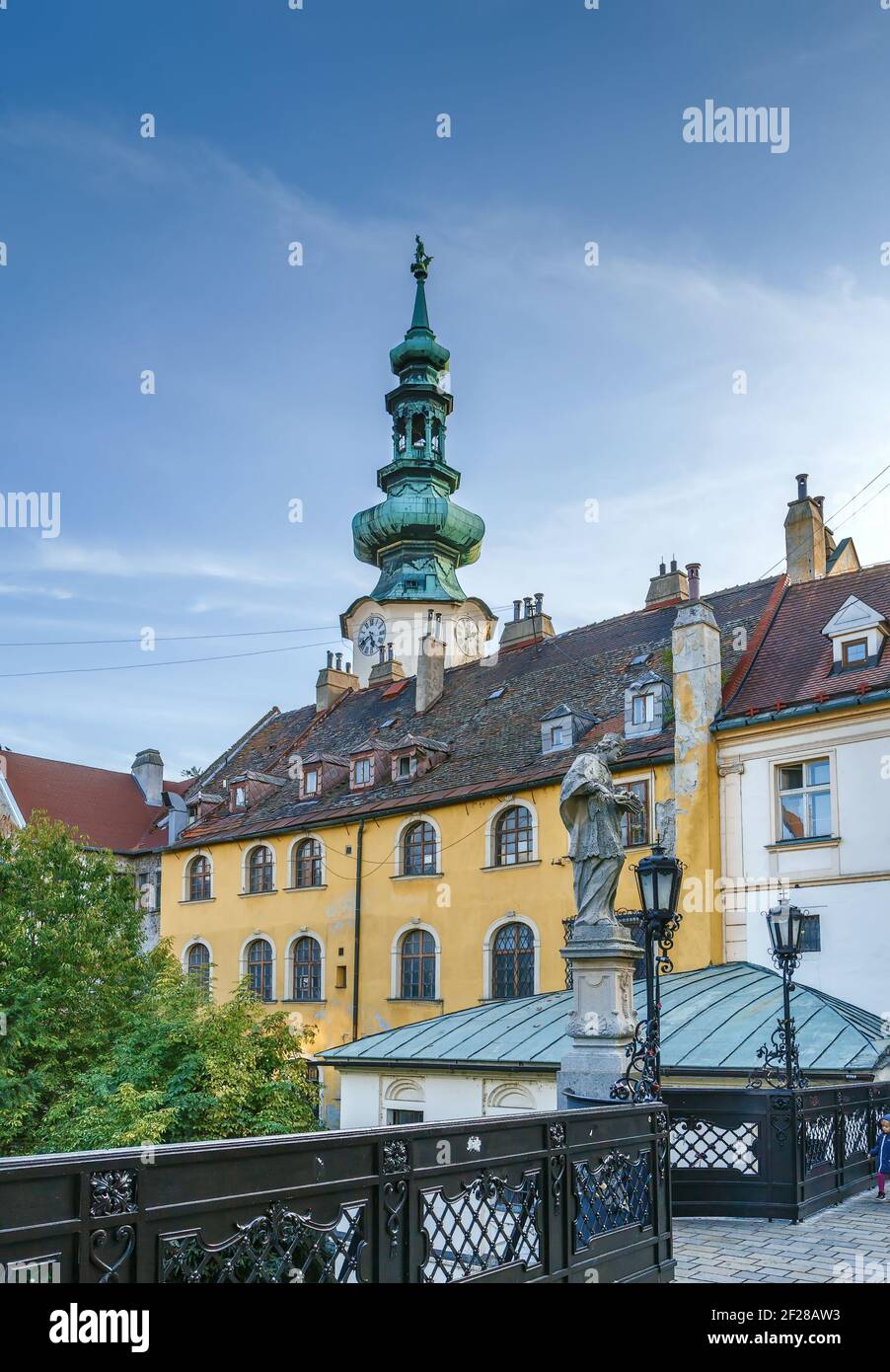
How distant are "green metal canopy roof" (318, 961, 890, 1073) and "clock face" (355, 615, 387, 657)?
26977 millimetres

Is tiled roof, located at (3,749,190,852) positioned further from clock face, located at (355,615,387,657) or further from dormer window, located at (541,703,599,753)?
dormer window, located at (541,703,599,753)

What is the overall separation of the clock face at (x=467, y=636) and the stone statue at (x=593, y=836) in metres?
37.8

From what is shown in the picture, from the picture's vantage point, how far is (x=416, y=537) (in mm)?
52219

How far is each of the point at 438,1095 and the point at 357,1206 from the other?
16342 millimetres

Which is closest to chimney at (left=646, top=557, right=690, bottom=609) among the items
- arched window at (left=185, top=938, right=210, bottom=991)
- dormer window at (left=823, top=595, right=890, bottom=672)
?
dormer window at (left=823, top=595, right=890, bottom=672)

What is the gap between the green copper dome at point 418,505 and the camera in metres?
51.8

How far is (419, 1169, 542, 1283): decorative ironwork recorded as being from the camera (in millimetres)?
6070

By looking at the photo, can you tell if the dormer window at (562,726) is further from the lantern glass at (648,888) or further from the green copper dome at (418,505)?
the green copper dome at (418,505)

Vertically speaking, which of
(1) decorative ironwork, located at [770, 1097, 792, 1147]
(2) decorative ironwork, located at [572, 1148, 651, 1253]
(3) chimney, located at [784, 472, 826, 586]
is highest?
(3) chimney, located at [784, 472, 826, 586]

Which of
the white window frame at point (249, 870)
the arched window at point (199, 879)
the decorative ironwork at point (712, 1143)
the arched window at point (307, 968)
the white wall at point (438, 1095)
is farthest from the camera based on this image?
the arched window at point (199, 879)

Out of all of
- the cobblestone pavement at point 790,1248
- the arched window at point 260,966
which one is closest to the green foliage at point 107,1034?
the arched window at point 260,966

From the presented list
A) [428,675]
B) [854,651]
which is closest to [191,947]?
[428,675]

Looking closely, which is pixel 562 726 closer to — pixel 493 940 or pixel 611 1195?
pixel 493 940

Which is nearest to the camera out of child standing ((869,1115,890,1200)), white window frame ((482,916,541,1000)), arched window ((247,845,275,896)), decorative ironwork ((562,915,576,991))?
decorative ironwork ((562,915,576,991))
